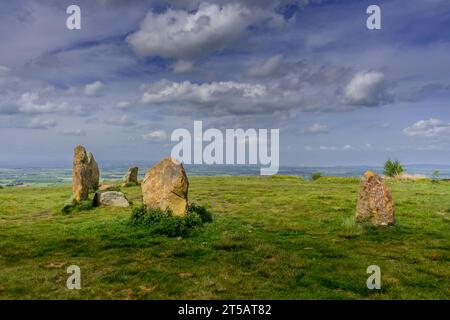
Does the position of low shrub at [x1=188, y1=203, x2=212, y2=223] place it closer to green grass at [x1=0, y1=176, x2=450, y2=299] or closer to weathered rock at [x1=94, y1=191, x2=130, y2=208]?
green grass at [x1=0, y1=176, x2=450, y2=299]

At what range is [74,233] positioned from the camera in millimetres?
19516

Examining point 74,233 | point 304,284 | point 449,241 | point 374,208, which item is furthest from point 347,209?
point 74,233

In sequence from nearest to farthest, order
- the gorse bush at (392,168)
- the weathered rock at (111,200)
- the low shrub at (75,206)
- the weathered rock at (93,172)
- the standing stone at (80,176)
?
1. the low shrub at (75,206)
2. the weathered rock at (111,200)
3. the standing stone at (80,176)
4. the weathered rock at (93,172)
5. the gorse bush at (392,168)

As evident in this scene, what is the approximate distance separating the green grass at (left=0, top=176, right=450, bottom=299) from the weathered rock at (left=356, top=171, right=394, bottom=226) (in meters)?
0.71

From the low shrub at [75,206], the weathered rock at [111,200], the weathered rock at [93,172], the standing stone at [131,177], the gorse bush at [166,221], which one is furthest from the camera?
the standing stone at [131,177]

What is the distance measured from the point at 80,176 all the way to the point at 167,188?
13.0m

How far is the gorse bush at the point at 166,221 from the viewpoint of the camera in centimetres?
1902

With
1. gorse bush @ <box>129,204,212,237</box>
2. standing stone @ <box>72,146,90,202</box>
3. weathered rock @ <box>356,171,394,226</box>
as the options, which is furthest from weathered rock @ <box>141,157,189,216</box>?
standing stone @ <box>72,146,90,202</box>

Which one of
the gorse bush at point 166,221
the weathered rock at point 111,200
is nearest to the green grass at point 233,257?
the gorse bush at point 166,221

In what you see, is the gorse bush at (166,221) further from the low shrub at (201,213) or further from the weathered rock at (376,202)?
the weathered rock at (376,202)

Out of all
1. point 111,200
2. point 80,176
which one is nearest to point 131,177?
point 80,176

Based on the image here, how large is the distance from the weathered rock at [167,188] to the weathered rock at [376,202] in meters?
10.7

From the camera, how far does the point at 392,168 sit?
216 ft
